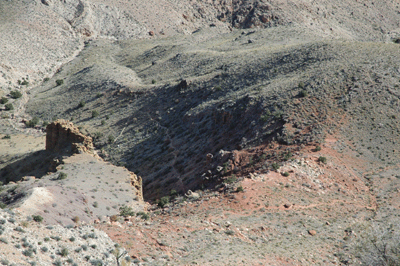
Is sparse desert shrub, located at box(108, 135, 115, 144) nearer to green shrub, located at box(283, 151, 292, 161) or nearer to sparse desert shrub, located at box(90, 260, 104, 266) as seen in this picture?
green shrub, located at box(283, 151, 292, 161)

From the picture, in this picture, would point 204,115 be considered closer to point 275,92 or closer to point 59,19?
point 275,92

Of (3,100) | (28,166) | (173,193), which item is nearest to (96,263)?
(173,193)

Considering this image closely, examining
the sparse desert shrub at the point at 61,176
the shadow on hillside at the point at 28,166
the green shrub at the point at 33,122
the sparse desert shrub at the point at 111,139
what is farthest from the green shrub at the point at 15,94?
the sparse desert shrub at the point at 61,176

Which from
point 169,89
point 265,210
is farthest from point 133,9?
point 265,210

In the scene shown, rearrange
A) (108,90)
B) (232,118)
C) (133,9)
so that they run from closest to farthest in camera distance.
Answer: (232,118) < (108,90) < (133,9)

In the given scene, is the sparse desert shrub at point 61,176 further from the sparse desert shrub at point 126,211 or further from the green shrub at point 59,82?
the green shrub at point 59,82

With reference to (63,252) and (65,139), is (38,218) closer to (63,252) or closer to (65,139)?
(63,252)

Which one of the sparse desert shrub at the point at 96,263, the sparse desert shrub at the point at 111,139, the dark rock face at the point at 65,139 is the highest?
the sparse desert shrub at the point at 96,263
